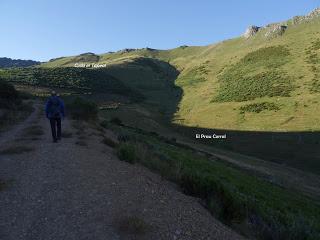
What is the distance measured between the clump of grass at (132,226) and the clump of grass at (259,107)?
65306 millimetres

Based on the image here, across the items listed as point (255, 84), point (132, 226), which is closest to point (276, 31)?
point (255, 84)

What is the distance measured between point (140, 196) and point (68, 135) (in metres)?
10.5

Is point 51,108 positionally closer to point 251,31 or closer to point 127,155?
point 127,155

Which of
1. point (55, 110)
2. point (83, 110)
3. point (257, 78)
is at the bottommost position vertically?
point (257, 78)

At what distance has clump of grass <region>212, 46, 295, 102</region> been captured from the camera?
85750mm

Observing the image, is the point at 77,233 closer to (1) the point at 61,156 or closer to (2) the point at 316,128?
(1) the point at 61,156

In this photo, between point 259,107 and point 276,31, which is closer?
point 259,107

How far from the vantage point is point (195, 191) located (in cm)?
1273

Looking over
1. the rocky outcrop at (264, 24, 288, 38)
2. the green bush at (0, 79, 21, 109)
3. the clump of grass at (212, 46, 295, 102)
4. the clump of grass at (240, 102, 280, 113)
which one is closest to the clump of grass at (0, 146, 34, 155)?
the green bush at (0, 79, 21, 109)

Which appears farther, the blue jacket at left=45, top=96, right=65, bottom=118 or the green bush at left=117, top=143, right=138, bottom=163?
the blue jacket at left=45, top=96, right=65, bottom=118

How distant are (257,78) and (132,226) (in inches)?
3662

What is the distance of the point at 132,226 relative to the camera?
333 inches

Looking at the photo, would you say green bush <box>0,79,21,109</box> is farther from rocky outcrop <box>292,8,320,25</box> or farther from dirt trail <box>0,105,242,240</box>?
rocky outcrop <box>292,8,320,25</box>

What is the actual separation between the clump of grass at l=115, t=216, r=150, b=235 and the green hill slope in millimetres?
53021
